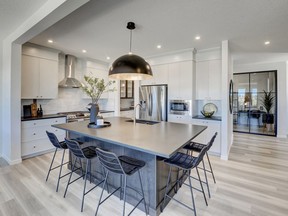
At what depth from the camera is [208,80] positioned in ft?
14.0

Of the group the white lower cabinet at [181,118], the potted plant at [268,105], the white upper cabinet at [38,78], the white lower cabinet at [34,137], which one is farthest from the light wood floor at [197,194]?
the potted plant at [268,105]

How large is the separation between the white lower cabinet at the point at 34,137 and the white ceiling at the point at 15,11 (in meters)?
1.94

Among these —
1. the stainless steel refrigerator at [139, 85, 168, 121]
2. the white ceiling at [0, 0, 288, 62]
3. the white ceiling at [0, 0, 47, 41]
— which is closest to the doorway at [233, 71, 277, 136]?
the white ceiling at [0, 0, 288, 62]

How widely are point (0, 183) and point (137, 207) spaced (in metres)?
2.30

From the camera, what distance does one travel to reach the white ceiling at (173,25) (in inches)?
87.6

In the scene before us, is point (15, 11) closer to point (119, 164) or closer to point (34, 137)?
point (34, 137)

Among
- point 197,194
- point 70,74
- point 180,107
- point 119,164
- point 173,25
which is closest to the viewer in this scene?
point 119,164

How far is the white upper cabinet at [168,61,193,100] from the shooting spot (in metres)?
4.29

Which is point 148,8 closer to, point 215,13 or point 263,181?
point 215,13

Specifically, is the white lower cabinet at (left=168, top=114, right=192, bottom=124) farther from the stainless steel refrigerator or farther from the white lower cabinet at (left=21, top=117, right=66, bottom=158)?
the white lower cabinet at (left=21, top=117, right=66, bottom=158)

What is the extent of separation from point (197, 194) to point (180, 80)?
2.96 metres

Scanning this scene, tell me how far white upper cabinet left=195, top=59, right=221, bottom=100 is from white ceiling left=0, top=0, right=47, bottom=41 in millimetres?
3741

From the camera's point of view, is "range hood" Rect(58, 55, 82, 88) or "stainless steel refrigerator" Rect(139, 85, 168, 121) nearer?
"range hood" Rect(58, 55, 82, 88)

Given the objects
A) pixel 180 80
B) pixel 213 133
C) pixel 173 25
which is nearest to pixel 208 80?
pixel 180 80
